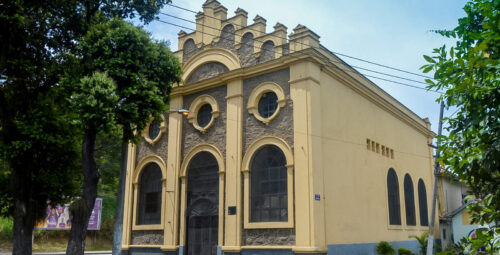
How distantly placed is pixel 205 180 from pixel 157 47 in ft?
24.3

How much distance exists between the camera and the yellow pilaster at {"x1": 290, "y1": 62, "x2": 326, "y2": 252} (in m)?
16.8

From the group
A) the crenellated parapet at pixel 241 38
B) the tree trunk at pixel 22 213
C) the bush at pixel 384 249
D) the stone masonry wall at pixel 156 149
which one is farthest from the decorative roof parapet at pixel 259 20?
the bush at pixel 384 249

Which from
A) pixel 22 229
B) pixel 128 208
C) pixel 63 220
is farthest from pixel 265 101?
pixel 63 220

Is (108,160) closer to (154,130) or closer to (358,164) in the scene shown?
(154,130)

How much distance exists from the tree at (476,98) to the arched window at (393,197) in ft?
61.7

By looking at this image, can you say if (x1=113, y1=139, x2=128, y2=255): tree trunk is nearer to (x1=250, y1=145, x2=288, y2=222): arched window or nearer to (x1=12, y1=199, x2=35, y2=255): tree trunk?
(x1=12, y1=199, x2=35, y2=255): tree trunk

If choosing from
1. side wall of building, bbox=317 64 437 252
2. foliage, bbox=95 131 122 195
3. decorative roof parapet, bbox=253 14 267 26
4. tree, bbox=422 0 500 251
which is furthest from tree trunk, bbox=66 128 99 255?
foliage, bbox=95 131 122 195

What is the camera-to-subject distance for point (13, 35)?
14492 mm

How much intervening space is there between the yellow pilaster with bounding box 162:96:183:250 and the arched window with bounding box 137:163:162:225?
3.66 ft

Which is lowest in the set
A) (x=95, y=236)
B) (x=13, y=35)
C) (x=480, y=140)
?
(x=95, y=236)

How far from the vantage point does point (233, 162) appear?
1972 centimetres

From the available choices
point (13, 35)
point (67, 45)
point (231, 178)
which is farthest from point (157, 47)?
point (231, 178)

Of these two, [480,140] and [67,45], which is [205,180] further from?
[480,140]

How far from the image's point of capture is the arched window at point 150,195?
22859 mm
